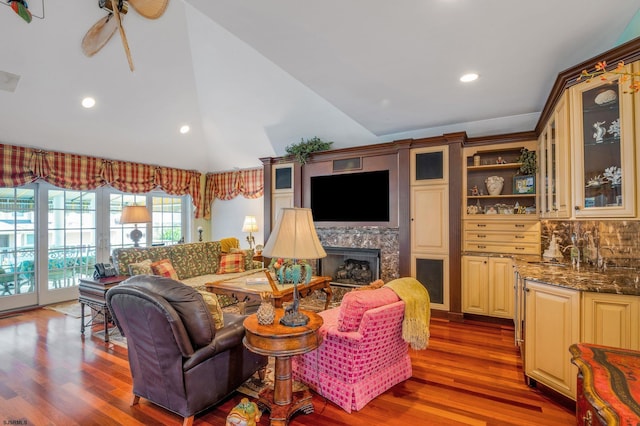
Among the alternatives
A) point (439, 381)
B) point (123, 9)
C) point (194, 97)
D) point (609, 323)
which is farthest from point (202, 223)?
point (609, 323)

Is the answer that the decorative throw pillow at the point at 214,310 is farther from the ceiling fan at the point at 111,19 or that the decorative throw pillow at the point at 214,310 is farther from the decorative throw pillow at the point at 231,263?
the decorative throw pillow at the point at 231,263

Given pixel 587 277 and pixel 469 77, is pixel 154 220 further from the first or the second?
pixel 587 277

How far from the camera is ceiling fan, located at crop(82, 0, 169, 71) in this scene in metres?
3.08

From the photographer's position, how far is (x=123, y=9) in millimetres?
3408

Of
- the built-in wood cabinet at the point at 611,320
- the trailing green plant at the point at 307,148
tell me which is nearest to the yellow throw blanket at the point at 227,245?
the trailing green plant at the point at 307,148

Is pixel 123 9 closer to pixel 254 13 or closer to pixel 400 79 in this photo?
pixel 254 13

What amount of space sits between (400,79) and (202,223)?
578cm

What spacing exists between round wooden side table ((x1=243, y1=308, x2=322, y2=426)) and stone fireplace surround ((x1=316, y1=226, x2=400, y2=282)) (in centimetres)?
263

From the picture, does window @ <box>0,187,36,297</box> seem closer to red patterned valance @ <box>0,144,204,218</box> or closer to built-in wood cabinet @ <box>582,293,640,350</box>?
red patterned valance @ <box>0,144,204,218</box>

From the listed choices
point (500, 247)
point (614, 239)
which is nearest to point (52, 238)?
point (500, 247)

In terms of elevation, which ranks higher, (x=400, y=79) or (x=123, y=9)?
(x=123, y=9)

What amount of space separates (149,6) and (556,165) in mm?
4099

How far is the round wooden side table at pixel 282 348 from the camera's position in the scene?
6.07 ft

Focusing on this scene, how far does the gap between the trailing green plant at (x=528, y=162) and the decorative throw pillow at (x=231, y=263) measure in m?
4.11
